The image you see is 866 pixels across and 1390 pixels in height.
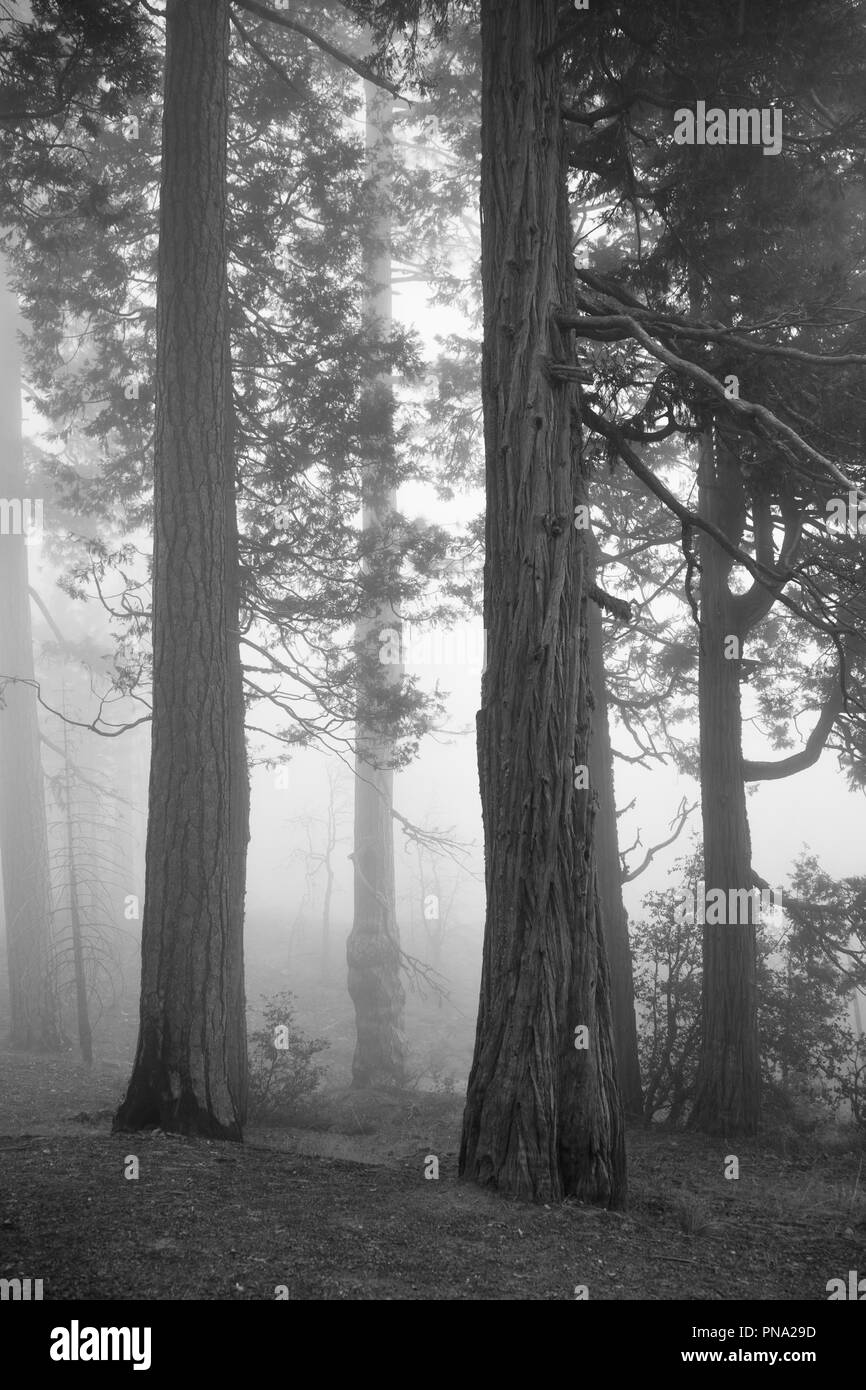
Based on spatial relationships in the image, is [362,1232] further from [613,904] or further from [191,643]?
[613,904]

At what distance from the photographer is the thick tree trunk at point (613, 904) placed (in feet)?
34.3

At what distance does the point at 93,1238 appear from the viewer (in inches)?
166

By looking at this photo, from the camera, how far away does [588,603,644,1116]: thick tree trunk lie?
10453 millimetres

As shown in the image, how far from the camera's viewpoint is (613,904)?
11.1 m

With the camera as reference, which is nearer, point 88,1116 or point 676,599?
point 88,1116

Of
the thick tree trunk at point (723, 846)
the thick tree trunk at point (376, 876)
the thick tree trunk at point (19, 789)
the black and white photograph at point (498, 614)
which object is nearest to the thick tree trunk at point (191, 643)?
the black and white photograph at point (498, 614)

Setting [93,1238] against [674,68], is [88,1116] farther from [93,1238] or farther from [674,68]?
[674,68]

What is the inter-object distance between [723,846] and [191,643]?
5.91 m

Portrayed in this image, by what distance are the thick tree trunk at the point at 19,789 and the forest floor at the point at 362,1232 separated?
9.93 m

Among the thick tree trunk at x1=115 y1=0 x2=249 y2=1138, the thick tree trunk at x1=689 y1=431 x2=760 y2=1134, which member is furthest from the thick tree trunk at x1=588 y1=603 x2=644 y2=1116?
the thick tree trunk at x1=115 y1=0 x2=249 y2=1138

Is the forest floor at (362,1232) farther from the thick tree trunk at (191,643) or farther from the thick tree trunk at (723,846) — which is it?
the thick tree trunk at (723,846)

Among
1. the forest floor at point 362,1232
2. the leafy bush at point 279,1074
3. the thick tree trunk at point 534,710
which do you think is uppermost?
the thick tree trunk at point 534,710
